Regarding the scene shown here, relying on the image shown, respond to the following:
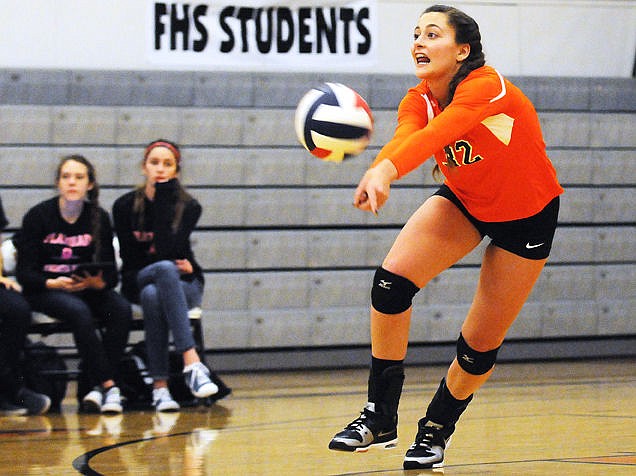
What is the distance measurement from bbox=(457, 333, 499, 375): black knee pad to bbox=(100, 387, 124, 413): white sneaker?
2230 mm

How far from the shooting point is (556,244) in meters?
7.82

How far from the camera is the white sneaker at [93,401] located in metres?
5.23

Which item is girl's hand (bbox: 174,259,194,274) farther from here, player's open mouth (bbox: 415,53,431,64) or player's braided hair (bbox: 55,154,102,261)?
player's open mouth (bbox: 415,53,431,64)

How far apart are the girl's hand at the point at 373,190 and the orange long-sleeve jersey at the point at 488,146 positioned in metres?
0.11

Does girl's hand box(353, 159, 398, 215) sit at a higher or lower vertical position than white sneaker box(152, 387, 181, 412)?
higher

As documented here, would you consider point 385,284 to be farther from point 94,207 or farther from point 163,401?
point 94,207

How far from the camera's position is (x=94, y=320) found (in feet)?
17.8

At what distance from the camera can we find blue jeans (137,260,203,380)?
533 cm

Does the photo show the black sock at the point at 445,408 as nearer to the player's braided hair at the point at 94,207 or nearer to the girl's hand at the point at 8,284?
the player's braided hair at the point at 94,207

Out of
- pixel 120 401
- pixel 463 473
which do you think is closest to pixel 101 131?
pixel 120 401

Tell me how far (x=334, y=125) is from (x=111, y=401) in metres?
2.41

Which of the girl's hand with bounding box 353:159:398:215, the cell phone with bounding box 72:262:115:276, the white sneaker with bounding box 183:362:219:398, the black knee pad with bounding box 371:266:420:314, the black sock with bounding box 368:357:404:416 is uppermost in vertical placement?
the girl's hand with bounding box 353:159:398:215

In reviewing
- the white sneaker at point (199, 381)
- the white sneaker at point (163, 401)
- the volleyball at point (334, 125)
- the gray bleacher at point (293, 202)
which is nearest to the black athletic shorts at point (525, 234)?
the volleyball at point (334, 125)

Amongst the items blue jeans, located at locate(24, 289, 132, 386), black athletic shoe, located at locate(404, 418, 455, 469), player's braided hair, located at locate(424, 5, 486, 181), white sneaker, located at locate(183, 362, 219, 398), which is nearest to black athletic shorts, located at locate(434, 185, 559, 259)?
player's braided hair, located at locate(424, 5, 486, 181)
